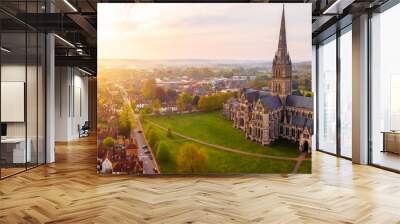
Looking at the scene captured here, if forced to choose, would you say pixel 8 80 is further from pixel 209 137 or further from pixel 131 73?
pixel 209 137

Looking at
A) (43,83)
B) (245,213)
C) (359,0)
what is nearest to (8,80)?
(43,83)

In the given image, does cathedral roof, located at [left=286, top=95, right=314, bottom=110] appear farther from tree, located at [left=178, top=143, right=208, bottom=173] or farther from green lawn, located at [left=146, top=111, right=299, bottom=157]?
tree, located at [left=178, top=143, right=208, bottom=173]

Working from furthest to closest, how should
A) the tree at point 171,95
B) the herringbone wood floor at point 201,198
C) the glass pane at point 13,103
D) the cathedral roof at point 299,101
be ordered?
the tree at point 171,95
the cathedral roof at point 299,101
the glass pane at point 13,103
the herringbone wood floor at point 201,198

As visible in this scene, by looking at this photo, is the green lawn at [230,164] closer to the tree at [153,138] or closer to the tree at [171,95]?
the tree at [153,138]

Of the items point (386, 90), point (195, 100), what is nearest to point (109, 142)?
point (195, 100)

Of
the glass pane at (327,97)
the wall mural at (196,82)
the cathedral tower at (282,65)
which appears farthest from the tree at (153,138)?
the glass pane at (327,97)

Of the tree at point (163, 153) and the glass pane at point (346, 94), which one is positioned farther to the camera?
the glass pane at point (346, 94)

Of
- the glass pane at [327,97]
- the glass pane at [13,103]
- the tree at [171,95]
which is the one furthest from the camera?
the glass pane at [327,97]

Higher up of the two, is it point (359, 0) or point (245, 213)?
point (359, 0)
